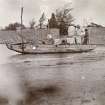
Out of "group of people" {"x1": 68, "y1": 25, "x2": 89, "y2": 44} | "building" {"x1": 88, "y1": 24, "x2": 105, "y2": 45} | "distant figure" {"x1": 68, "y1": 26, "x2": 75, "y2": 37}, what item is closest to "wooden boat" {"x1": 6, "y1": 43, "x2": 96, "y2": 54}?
"building" {"x1": 88, "y1": 24, "x2": 105, "y2": 45}

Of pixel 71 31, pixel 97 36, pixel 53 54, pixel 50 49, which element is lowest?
pixel 53 54

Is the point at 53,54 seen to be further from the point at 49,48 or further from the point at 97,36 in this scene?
the point at 97,36

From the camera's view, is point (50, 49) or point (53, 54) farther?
point (50, 49)

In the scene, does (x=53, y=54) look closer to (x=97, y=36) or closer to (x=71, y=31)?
(x=97, y=36)

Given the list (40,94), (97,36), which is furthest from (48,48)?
(40,94)

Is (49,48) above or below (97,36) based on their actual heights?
below

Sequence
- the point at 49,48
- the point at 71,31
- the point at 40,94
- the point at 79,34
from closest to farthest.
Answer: the point at 40,94, the point at 49,48, the point at 71,31, the point at 79,34

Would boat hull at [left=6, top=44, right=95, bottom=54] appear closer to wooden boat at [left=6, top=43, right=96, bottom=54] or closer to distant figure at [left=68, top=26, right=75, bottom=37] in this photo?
wooden boat at [left=6, top=43, right=96, bottom=54]

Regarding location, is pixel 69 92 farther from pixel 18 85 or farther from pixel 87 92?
pixel 18 85

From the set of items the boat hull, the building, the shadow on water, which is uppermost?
the building

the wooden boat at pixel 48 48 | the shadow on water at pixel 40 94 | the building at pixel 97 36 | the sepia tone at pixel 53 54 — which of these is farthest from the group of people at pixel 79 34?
the shadow on water at pixel 40 94

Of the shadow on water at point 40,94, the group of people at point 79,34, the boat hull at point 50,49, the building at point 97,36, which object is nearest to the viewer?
the shadow on water at point 40,94

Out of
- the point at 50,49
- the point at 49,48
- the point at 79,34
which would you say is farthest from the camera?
the point at 79,34

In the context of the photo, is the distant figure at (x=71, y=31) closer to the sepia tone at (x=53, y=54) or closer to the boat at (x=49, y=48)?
the sepia tone at (x=53, y=54)
